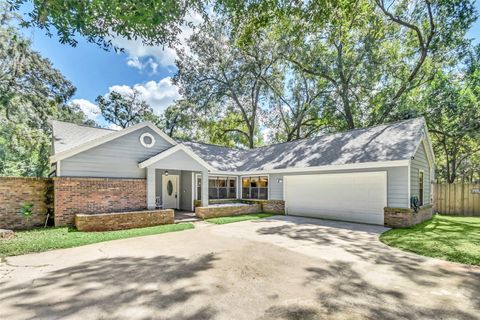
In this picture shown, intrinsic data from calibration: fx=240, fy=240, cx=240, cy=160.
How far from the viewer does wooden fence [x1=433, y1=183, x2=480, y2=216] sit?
13.7 meters

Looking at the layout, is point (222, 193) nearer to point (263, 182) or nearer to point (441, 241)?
point (263, 182)

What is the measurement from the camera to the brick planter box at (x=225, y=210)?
12.4 metres

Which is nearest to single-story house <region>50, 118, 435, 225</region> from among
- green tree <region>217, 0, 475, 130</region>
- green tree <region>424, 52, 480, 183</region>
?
green tree <region>424, 52, 480, 183</region>

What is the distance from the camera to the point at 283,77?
24.2 m

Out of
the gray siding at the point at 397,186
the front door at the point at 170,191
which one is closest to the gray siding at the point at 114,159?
the front door at the point at 170,191

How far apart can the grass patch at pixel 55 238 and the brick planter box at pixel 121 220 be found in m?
0.40

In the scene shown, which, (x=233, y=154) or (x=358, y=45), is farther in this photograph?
(x=233, y=154)

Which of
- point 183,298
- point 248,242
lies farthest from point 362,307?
point 248,242

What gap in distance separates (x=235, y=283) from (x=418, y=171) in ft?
38.3

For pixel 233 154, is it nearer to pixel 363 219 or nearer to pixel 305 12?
pixel 363 219

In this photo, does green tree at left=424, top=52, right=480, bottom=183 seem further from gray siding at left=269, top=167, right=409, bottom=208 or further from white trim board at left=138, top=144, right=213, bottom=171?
white trim board at left=138, top=144, right=213, bottom=171

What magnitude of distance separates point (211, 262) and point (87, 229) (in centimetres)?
581

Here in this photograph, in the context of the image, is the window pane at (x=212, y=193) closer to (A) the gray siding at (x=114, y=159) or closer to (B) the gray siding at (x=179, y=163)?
(B) the gray siding at (x=179, y=163)

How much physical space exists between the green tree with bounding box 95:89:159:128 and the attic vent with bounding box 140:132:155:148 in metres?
16.7
